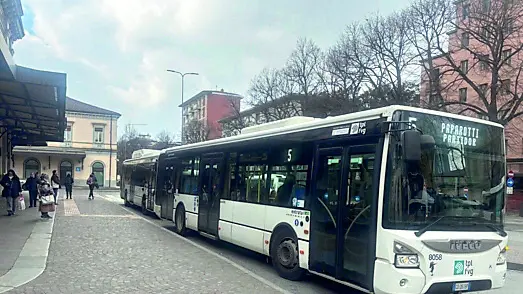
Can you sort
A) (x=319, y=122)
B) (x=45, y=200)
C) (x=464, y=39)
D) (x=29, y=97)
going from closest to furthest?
(x=319, y=122) < (x=29, y=97) < (x=45, y=200) < (x=464, y=39)

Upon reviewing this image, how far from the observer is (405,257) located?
6.07m

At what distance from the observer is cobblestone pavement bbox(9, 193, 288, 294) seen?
7605 millimetres

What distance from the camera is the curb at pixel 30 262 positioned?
25.4ft

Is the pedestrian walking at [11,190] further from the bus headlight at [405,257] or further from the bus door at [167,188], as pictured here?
the bus headlight at [405,257]

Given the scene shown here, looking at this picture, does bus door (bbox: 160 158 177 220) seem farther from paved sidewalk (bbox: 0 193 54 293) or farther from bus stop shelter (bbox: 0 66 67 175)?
Answer: bus stop shelter (bbox: 0 66 67 175)

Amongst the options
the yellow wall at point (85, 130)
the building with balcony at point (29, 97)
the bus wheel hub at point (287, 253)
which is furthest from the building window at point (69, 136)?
the bus wheel hub at point (287, 253)

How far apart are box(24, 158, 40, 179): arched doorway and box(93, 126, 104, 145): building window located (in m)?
7.49

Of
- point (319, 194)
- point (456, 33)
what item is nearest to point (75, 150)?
point (456, 33)

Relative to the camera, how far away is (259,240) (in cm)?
959

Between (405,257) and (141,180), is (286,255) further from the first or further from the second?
(141,180)

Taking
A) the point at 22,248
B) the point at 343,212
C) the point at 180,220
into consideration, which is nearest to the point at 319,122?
the point at 343,212

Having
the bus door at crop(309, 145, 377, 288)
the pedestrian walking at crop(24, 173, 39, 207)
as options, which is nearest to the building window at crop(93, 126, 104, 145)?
the pedestrian walking at crop(24, 173, 39, 207)

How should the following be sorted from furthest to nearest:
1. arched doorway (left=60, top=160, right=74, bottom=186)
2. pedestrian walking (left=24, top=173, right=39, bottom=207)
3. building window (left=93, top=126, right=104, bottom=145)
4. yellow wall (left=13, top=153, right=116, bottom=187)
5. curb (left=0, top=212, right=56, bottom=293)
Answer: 1. building window (left=93, top=126, right=104, bottom=145)
2. arched doorway (left=60, top=160, right=74, bottom=186)
3. yellow wall (left=13, top=153, right=116, bottom=187)
4. pedestrian walking (left=24, top=173, right=39, bottom=207)
5. curb (left=0, top=212, right=56, bottom=293)

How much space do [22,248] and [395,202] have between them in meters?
8.72
